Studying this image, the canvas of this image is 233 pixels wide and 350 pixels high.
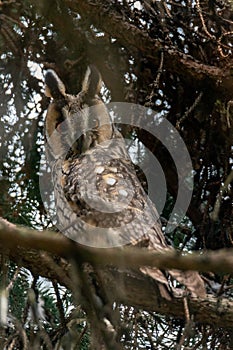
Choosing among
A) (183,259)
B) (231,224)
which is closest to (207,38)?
(231,224)

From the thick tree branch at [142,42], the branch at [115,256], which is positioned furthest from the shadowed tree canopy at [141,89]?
the branch at [115,256]

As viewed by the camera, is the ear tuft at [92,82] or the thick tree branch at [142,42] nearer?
the thick tree branch at [142,42]

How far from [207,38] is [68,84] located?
1.59ft

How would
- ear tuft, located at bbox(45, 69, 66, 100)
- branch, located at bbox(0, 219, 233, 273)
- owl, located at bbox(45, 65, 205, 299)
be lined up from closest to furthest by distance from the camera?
branch, located at bbox(0, 219, 233, 273) → owl, located at bbox(45, 65, 205, 299) → ear tuft, located at bbox(45, 69, 66, 100)

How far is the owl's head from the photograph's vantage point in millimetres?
1701

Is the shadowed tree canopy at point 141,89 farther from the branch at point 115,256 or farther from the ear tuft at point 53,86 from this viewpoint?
the branch at point 115,256

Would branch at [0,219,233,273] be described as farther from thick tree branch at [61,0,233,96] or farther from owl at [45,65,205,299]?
thick tree branch at [61,0,233,96]

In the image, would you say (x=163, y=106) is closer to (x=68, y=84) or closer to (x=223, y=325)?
(x=68, y=84)

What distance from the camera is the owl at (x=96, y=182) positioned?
1.47m

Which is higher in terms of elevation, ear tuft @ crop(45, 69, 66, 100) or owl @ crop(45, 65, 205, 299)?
ear tuft @ crop(45, 69, 66, 100)

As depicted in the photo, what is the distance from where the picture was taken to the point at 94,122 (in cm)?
183

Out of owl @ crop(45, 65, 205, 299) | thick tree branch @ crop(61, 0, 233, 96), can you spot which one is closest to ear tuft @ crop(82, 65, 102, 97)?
owl @ crop(45, 65, 205, 299)

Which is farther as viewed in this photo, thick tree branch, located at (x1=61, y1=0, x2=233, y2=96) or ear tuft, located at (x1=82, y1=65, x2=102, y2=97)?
ear tuft, located at (x1=82, y1=65, x2=102, y2=97)

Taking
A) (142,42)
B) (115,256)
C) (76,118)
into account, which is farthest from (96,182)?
(115,256)
